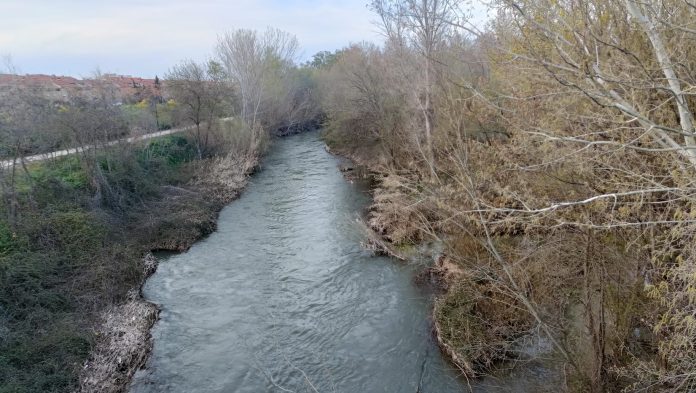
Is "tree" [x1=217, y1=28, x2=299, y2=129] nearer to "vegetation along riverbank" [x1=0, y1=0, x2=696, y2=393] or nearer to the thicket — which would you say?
"vegetation along riverbank" [x1=0, y1=0, x2=696, y2=393]

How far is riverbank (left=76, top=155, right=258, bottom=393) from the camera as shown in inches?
353

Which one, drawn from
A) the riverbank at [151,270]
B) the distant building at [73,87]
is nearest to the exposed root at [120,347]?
the riverbank at [151,270]

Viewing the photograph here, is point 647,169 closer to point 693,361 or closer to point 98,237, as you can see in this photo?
A: point 693,361

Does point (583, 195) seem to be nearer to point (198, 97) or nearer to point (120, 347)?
point (120, 347)

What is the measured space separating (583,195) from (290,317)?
708 cm

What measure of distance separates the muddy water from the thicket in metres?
1.17

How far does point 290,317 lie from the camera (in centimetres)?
1089

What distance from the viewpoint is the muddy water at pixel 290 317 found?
879cm

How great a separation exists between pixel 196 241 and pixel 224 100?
12.9m

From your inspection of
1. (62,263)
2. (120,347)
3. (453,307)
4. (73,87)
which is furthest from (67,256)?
(73,87)

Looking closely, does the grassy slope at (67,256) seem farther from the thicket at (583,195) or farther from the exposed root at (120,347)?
the thicket at (583,195)

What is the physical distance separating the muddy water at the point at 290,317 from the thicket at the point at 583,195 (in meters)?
1.17

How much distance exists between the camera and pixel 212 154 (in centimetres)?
2603

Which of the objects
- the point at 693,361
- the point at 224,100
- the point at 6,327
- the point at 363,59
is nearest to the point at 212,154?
the point at 224,100
